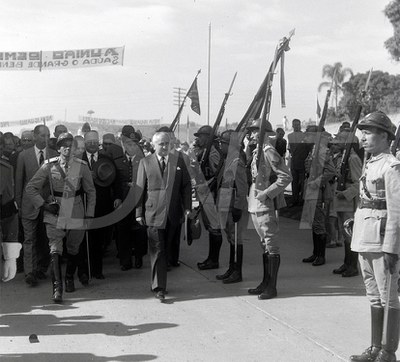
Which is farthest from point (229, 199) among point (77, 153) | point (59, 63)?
point (59, 63)

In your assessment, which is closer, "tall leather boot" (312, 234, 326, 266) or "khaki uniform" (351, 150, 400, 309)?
"khaki uniform" (351, 150, 400, 309)

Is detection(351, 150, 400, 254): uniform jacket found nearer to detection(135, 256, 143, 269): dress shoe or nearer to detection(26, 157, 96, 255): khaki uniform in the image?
detection(26, 157, 96, 255): khaki uniform

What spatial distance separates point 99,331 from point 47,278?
2300 mm

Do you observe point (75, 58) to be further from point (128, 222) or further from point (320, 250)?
point (320, 250)

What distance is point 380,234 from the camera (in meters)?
4.18

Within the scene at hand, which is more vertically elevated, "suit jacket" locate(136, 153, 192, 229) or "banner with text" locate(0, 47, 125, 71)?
"banner with text" locate(0, 47, 125, 71)

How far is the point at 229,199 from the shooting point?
686 centimetres

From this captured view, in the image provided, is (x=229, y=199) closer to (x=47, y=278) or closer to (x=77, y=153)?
(x=77, y=153)

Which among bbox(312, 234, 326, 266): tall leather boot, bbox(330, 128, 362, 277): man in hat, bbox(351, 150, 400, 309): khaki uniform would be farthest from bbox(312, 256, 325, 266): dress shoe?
bbox(351, 150, 400, 309): khaki uniform

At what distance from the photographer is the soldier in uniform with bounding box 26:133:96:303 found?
20.2 feet

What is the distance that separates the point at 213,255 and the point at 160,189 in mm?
1691

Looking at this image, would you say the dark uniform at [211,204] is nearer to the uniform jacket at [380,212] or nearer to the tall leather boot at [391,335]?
the uniform jacket at [380,212]

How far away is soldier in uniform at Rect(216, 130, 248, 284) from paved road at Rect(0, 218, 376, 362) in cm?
23

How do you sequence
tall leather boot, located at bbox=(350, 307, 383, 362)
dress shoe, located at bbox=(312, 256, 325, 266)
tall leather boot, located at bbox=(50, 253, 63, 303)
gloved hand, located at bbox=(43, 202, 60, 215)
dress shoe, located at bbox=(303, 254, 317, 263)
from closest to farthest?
tall leather boot, located at bbox=(350, 307, 383, 362) < tall leather boot, located at bbox=(50, 253, 63, 303) < gloved hand, located at bbox=(43, 202, 60, 215) < dress shoe, located at bbox=(312, 256, 325, 266) < dress shoe, located at bbox=(303, 254, 317, 263)
